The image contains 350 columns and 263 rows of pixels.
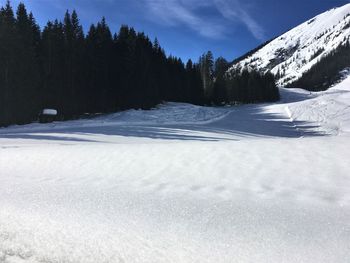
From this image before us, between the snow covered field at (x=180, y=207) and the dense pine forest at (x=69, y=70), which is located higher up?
the dense pine forest at (x=69, y=70)

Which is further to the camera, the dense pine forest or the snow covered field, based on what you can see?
the dense pine forest

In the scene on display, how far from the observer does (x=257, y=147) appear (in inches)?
409

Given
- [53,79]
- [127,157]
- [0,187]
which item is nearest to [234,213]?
[0,187]

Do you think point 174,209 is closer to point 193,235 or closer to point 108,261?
point 193,235

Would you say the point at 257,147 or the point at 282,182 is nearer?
the point at 282,182

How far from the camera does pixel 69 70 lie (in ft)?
140

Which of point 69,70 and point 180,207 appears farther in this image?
point 69,70

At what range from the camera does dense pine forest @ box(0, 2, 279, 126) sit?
113 ft

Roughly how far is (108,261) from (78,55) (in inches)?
1719

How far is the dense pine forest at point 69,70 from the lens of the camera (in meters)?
34.6

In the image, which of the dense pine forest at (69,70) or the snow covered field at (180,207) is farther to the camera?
the dense pine forest at (69,70)

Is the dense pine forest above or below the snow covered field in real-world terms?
above

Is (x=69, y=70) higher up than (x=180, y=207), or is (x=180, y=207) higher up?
(x=69, y=70)

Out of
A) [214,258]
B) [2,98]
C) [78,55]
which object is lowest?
[214,258]
